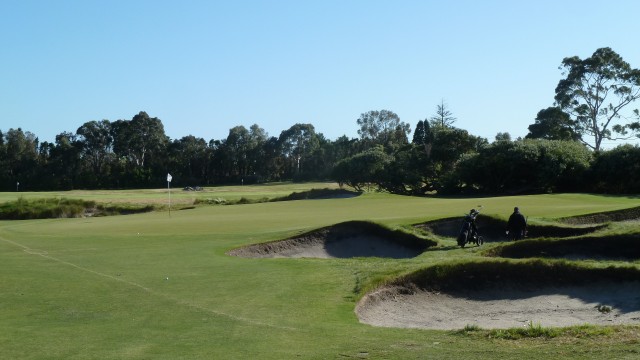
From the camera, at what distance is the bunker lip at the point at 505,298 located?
14.3 metres

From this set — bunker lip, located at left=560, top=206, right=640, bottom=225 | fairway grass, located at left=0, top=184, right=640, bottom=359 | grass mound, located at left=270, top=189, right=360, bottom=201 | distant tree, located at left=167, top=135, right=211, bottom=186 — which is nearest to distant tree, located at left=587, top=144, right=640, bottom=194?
grass mound, located at left=270, top=189, right=360, bottom=201

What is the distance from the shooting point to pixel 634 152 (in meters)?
Result: 56.4

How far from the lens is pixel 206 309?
13.2 m

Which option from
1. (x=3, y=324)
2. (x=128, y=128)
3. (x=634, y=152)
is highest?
(x=128, y=128)

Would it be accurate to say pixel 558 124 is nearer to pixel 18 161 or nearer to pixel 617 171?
pixel 617 171

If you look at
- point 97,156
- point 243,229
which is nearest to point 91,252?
point 243,229

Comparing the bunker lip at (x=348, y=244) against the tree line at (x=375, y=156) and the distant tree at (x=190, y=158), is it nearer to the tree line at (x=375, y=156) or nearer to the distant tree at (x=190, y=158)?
the tree line at (x=375, y=156)

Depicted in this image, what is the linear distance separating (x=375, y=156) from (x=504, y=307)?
62.5 metres

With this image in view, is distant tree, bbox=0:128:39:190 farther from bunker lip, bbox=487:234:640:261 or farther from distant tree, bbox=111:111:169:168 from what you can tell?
bunker lip, bbox=487:234:640:261

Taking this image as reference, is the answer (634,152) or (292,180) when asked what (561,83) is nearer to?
(634,152)

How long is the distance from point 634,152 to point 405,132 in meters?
91.8

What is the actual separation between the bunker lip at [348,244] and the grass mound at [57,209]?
110 ft

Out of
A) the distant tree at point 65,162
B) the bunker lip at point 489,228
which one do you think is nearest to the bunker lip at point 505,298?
the bunker lip at point 489,228

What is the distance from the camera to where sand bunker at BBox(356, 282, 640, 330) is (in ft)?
46.2
